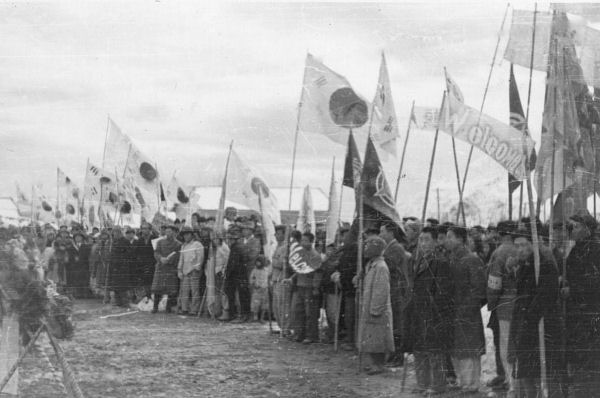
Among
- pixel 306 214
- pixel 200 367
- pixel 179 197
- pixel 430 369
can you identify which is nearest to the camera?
pixel 430 369

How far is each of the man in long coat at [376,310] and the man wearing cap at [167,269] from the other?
6502mm

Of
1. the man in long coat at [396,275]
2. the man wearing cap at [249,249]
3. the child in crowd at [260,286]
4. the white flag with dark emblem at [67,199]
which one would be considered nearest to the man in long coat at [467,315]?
the man in long coat at [396,275]

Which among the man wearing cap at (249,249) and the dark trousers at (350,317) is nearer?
the dark trousers at (350,317)

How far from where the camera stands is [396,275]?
791 cm

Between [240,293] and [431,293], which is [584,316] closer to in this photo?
[431,293]

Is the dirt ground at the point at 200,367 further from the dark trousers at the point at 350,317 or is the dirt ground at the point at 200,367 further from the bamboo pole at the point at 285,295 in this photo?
the dark trousers at the point at 350,317

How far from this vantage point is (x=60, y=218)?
2439 centimetres

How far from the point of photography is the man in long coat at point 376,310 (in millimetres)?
7395

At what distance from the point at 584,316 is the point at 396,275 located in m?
2.64

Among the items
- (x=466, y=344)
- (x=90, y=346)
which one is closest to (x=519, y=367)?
(x=466, y=344)

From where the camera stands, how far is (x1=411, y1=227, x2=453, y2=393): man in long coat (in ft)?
21.1

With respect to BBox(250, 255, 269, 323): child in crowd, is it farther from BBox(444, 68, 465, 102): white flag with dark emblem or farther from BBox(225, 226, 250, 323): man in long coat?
BBox(444, 68, 465, 102): white flag with dark emblem

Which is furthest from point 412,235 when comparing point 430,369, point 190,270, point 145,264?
point 145,264

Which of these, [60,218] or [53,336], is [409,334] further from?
[60,218]
